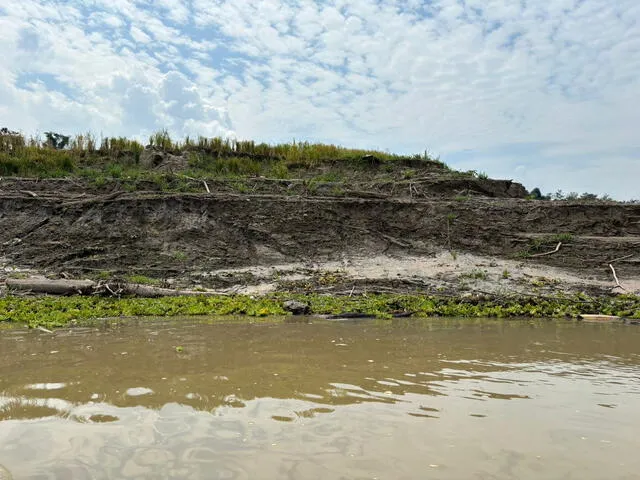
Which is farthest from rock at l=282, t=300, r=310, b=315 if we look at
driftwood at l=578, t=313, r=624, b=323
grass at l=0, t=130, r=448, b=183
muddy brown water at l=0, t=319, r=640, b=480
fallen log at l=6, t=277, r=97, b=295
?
grass at l=0, t=130, r=448, b=183

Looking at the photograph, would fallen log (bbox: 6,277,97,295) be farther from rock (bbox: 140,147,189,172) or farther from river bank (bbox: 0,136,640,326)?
rock (bbox: 140,147,189,172)

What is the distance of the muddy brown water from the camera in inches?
118

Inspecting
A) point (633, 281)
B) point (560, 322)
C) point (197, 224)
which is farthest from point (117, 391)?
point (633, 281)

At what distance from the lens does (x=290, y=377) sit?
4926 mm

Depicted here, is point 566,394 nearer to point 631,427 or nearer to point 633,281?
point 631,427

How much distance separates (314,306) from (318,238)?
598 cm

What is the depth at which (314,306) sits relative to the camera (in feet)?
34.0

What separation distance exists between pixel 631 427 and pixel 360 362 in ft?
8.86

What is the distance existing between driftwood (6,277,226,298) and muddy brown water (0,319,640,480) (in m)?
4.61

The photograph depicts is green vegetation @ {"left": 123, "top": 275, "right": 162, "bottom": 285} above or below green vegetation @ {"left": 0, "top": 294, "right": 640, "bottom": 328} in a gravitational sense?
above

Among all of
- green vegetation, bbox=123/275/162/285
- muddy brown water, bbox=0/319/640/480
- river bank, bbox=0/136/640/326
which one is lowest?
muddy brown water, bbox=0/319/640/480

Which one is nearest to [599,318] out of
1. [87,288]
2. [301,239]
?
A: [301,239]

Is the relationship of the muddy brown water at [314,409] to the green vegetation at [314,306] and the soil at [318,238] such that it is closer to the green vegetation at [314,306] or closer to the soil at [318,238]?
the green vegetation at [314,306]

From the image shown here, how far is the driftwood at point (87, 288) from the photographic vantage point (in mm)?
11508
